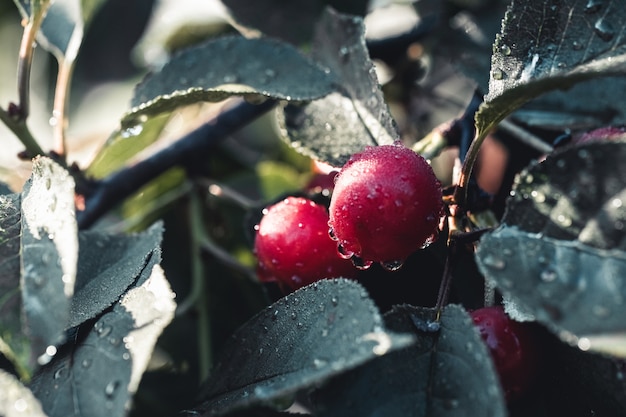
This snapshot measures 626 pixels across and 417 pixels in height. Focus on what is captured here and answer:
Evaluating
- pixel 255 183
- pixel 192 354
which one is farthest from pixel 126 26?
pixel 192 354

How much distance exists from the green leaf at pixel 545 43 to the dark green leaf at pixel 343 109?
16 centimetres

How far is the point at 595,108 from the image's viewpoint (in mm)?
1132

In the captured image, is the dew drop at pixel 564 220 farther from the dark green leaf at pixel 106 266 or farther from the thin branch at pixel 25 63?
the thin branch at pixel 25 63

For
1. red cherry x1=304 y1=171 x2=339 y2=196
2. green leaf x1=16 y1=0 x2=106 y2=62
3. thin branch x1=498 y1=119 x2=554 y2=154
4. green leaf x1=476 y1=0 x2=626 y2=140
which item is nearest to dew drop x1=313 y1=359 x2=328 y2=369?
green leaf x1=476 y1=0 x2=626 y2=140

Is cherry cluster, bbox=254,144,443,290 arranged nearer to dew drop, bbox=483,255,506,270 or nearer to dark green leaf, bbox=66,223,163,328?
dew drop, bbox=483,255,506,270

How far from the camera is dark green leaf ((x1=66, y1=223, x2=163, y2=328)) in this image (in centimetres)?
76

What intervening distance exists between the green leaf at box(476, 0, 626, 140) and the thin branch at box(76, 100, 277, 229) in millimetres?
697

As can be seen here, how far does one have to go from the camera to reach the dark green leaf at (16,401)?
2.07ft

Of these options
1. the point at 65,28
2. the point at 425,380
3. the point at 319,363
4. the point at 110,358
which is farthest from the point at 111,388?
the point at 65,28

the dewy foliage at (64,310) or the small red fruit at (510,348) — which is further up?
the dewy foliage at (64,310)

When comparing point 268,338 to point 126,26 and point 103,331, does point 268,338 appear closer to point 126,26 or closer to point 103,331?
point 103,331

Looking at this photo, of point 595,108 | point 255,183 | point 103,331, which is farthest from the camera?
point 255,183

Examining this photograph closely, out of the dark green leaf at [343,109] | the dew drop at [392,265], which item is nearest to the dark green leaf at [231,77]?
the dark green leaf at [343,109]

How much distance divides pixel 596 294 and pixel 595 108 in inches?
24.1
